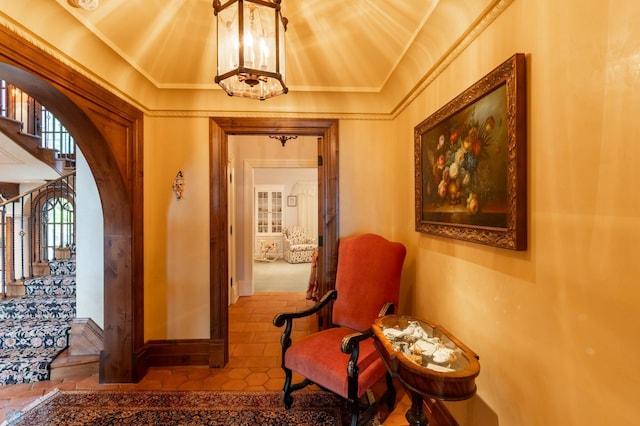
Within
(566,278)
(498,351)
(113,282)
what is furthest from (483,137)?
(113,282)

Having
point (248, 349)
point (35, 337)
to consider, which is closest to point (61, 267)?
point (35, 337)

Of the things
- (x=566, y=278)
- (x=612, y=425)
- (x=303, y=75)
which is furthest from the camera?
(x=303, y=75)

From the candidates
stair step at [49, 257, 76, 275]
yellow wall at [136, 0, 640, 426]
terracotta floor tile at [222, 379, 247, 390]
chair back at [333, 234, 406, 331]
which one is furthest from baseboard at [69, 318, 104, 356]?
yellow wall at [136, 0, 640, 426]

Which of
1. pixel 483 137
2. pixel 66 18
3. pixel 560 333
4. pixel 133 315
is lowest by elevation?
pixel 133 315

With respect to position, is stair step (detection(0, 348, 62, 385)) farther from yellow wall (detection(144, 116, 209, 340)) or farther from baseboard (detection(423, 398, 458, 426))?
baseboard (detection(423, 398, 458, 426))

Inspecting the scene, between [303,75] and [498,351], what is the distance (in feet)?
6.97

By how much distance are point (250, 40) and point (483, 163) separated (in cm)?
115

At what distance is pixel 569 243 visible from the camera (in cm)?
87

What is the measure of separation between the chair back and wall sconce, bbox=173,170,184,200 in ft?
4.96

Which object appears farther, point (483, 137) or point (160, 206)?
point (160, 206)

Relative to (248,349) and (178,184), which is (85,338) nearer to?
(248,349)

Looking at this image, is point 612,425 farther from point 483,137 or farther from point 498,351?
point 483,137

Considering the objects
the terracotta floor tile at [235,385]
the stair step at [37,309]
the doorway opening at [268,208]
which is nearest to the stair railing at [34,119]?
the stair step at [37,309]

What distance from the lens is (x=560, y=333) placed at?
0.90m
